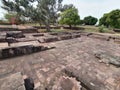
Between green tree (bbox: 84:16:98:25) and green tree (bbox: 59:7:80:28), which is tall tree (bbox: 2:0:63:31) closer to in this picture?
green tree (bbox: 59:7:80:28)

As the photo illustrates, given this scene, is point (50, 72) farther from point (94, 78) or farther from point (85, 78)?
point (94, 78)

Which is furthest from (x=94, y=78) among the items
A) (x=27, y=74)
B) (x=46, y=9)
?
(x=46, y=9)

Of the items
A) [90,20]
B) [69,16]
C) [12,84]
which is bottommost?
[12,84]

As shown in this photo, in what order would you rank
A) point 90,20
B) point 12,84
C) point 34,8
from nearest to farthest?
point 12,84, point 34,8, point 90,20

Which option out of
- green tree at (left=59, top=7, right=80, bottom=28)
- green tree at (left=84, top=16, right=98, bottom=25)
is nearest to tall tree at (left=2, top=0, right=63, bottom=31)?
green tree at (left=59, top=7, right=80, bottom=28)

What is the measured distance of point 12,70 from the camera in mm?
1934

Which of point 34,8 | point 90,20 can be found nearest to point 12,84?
point 34,8

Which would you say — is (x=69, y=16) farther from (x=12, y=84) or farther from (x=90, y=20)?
(x=90, y=20)

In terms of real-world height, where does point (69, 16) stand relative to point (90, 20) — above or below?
above

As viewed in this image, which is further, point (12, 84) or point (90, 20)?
point (90, 20)

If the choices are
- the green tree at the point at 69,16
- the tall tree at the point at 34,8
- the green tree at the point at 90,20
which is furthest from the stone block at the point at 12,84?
the green tree at the point at 90,20

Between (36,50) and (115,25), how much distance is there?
19.8 metres

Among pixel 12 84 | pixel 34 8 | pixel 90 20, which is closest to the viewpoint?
pixel 12 84

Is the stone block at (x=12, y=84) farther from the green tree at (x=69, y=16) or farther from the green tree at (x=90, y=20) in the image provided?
the green tree at (x=90, y=20)
